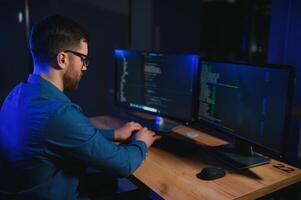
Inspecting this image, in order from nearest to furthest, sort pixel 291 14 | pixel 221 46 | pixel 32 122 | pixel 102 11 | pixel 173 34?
1. pixel 32 122
2. pixel 291 14
3. pixel 102 11
4. pixel 173 34
5. pixel 221 46

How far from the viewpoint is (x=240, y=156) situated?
63.6 inches

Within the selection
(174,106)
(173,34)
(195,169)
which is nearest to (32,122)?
(195,169)

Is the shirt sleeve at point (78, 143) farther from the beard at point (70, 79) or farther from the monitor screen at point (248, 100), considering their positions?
the monitor screen at point (248, 100)

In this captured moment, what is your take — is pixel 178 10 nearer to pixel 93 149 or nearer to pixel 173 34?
pixel 173 34

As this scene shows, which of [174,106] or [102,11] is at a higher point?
[102,11]

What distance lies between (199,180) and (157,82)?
31.3 inches

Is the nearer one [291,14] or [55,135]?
[55,135]

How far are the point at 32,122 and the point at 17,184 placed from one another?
256 mm

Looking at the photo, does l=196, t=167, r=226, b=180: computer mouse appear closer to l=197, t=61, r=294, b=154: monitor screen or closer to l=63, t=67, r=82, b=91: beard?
l=197, t=61, r=294, b=154: monitor screen

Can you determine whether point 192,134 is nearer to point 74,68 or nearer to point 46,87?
point 74,68

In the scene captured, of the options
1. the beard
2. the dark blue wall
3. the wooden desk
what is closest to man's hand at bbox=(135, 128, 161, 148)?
the wooden desk

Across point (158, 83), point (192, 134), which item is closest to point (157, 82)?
point (158, 83)

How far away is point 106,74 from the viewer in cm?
303

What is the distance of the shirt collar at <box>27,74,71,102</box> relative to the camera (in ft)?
4.15
